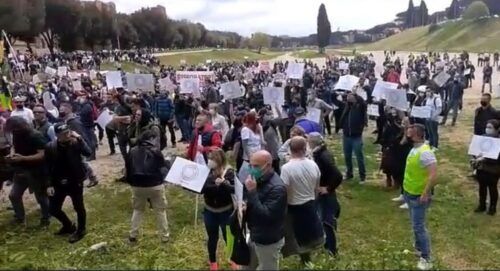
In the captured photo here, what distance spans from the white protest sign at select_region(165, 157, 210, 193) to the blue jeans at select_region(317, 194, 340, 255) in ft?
5.07

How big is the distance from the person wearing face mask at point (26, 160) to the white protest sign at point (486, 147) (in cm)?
712

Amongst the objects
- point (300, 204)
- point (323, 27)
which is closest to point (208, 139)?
point (300, 204)

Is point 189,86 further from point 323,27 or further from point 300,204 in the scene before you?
point 323,27

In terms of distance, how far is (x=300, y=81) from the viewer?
21.1m

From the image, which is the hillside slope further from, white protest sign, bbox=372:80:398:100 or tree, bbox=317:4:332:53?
white protest sign, bbox=372:80:398:100

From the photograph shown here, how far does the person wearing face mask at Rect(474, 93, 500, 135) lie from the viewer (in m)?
11.7

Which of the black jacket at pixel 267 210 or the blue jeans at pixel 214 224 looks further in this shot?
the blue jeans at pixel 214 224

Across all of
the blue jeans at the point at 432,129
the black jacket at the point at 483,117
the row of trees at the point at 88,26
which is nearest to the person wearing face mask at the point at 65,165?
the black jacket at the point at 483,117

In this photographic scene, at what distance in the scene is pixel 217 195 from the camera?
6.72 m

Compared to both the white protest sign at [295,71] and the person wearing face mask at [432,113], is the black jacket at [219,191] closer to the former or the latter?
the person wearing face mask at [432,113]

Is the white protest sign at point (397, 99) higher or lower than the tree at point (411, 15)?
lower

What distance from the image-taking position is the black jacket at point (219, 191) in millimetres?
6660

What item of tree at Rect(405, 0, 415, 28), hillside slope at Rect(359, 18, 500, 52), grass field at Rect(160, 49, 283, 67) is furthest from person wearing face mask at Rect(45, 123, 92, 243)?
tree at Rect(405, 0, 415, 28)

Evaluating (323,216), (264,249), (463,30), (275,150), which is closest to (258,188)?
(264,249)
